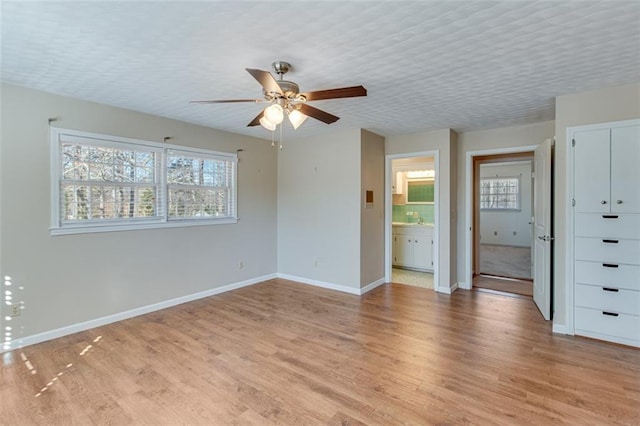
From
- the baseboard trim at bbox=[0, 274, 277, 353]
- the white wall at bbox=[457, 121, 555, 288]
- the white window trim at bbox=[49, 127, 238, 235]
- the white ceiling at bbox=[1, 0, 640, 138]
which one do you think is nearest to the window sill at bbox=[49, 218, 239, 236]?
the white window trim at bbox=[49, 127, 238, 235]

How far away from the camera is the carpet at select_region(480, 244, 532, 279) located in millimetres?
5936

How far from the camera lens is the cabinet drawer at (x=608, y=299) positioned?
2896mm

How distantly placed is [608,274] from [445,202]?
205 cm

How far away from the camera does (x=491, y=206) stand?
30.8 feet

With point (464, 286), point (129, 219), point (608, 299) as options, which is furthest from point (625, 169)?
point (129, 219)

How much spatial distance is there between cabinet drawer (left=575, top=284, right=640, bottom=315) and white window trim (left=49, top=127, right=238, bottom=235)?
4.52 metres

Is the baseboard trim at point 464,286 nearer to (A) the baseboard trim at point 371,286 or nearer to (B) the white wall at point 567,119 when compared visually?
(A) the baseboard trim at point 371,286

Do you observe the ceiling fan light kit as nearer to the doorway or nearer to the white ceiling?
the white ceiling

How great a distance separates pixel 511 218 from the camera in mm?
9070

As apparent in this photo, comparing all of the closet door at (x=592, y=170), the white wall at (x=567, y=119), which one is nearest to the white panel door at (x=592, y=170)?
the closet door at (x=592, y=170)

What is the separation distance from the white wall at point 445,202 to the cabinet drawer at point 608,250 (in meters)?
1.70

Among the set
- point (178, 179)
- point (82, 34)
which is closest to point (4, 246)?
point (178, 179)

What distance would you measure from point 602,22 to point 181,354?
13.1 ft

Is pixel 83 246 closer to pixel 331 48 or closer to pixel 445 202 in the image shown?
pixel 331 48
